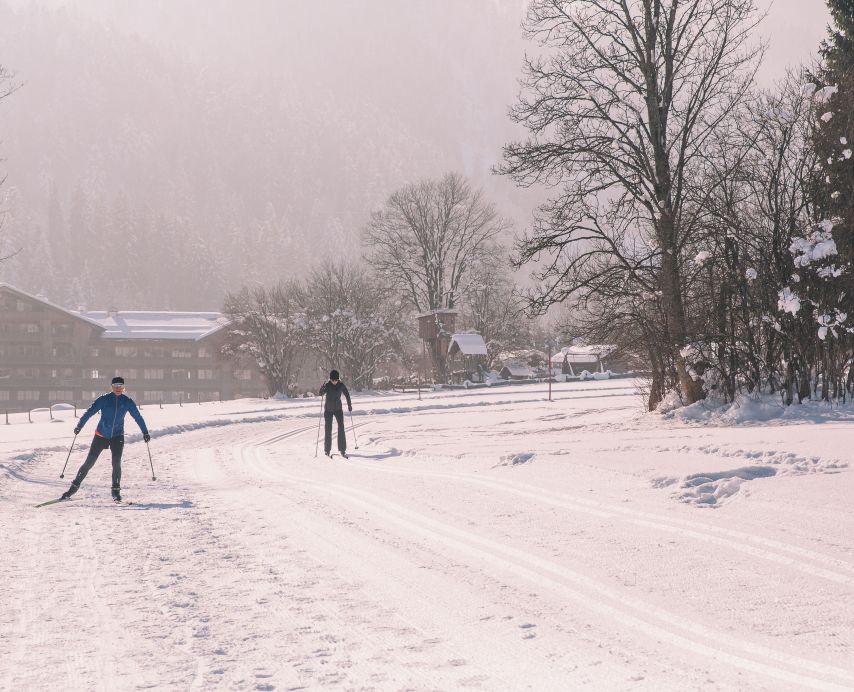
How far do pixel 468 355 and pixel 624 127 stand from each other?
160 ft

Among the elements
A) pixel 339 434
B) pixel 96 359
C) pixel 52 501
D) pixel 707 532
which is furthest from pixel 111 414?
pixel 96 359

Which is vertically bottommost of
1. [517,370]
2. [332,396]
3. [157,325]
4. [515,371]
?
[332,396]

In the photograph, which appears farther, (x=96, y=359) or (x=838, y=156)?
(x=96, y=359)

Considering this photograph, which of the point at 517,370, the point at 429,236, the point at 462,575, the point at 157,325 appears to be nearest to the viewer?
the point at 462,575

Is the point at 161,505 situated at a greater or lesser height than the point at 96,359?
lesser

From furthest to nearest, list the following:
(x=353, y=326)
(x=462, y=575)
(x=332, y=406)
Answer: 1. (x=353, y=326)
2. (x=332, y=406)
3. (x=462, y=575)

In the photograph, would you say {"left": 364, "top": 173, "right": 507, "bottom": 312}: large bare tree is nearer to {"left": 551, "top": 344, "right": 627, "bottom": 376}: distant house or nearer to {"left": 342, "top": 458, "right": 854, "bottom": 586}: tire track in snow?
{"left": 551, "top": 344, "right": 627, "bottom": 376}: distant house

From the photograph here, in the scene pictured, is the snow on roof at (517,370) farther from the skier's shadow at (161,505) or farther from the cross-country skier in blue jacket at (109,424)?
the skier's shadow at (161,505)

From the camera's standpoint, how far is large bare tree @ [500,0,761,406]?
19.3 m

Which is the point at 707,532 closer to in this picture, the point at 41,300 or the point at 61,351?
the point at 61,351

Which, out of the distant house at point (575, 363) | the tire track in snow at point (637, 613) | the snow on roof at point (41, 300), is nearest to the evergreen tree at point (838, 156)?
the tire track in snow at point (637, 613)

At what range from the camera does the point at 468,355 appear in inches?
2682

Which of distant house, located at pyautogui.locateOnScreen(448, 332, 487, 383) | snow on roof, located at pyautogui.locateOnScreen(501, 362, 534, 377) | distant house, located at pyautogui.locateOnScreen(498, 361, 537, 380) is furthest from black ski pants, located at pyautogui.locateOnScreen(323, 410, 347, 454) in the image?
snow on roof, located at pyautogui.locateOnScreen(501, 362, 534, 377)

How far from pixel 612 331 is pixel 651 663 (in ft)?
51.7
